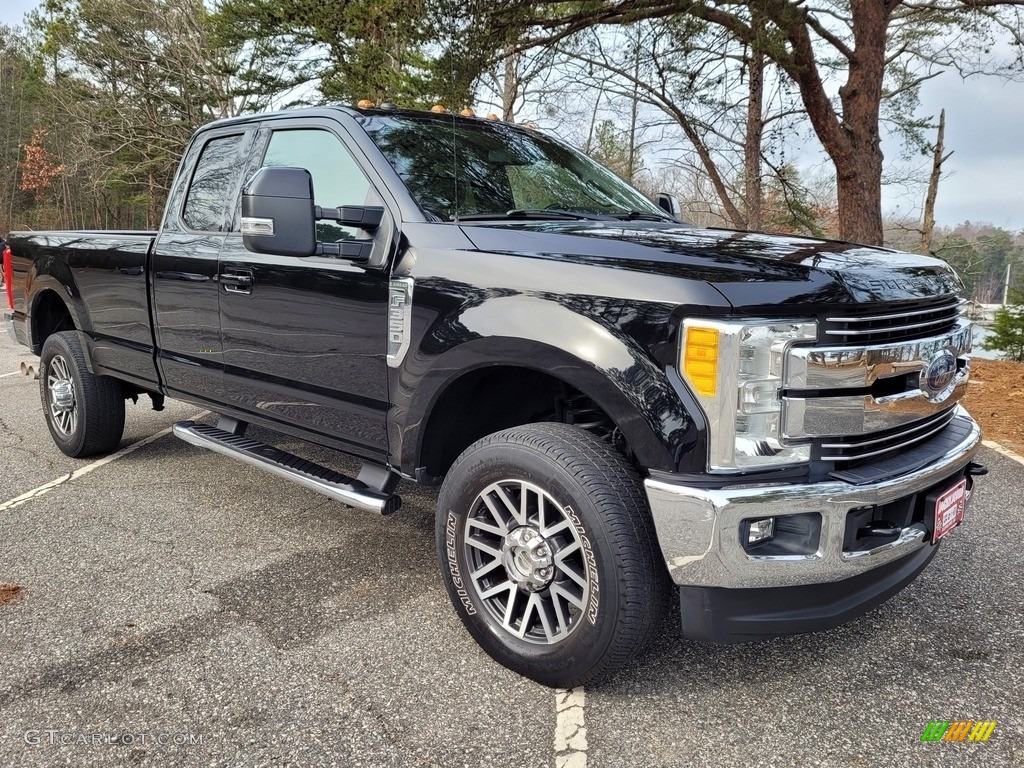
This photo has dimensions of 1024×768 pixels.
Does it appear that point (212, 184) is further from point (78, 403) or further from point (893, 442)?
point (893, 442)

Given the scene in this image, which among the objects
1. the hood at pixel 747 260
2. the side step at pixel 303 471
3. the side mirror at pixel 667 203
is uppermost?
the side mirror at pixel 667 203

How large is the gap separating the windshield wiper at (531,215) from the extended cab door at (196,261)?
1434 millimetres

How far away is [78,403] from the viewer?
4891 mm

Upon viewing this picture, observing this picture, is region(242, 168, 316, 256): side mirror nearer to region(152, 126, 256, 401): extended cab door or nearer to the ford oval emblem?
region(152, 126, 256, 401): extended cab door

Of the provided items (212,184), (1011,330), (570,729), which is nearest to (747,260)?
(570,729)

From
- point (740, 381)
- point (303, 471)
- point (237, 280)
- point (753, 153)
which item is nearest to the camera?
point (740, 381)

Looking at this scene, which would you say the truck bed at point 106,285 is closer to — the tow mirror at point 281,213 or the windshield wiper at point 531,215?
the tow mirror at point 281,213

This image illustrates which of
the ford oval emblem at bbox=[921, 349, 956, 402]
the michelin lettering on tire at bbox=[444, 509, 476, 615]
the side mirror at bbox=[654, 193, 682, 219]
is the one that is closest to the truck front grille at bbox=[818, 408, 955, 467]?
the ford oval emblem at bbox=[921, 349, 956, 402]

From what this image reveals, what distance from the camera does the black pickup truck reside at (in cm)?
213

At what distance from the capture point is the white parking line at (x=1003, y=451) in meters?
5.42

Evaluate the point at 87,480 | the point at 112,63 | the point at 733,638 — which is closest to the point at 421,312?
the point at 733,638

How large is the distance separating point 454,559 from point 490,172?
1.70 m

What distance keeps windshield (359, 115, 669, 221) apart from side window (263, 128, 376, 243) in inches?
6.4

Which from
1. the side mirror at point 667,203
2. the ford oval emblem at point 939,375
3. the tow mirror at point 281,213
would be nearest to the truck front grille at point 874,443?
the ford oval emblem at point 939,375
